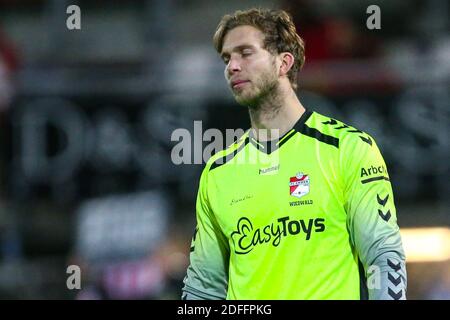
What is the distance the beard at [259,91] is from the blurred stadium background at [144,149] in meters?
5.02

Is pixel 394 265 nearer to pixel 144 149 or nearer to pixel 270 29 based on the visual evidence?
pixel 270 29

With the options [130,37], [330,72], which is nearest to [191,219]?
[330,72]

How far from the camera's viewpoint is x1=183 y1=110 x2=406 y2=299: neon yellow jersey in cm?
479

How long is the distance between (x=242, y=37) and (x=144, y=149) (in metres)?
5.63

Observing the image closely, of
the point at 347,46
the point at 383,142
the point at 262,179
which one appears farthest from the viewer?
the point at 347,46

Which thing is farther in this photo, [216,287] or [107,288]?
[107,288]

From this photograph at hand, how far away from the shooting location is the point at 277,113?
5215 mm

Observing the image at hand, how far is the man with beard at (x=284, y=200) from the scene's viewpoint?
15.7ft

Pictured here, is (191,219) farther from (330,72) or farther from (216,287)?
(216,287)

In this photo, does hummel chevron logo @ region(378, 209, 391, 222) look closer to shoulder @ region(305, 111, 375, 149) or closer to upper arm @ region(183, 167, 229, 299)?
shoulder @ region(305, 111, 375, 149)

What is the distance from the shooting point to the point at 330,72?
436 inches

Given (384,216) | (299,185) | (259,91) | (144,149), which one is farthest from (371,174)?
(144,149)

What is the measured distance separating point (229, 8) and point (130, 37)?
143cm

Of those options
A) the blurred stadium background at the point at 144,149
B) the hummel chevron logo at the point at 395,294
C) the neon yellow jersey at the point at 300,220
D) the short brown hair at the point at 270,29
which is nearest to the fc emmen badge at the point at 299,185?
the neon yellow jersey at the point at 300,220
